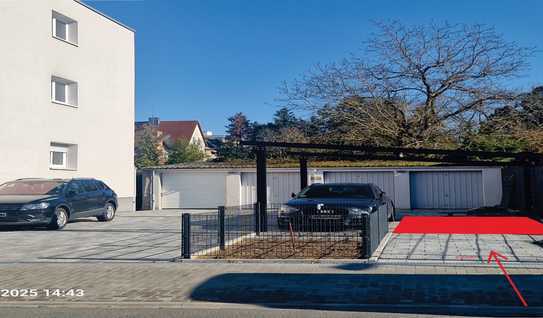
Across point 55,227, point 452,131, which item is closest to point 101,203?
point 55,227

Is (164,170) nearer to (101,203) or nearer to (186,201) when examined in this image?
(186,201)

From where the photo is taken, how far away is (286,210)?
13195mm

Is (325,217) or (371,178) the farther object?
(371,178)

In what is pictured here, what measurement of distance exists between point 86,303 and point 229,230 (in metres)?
4.98

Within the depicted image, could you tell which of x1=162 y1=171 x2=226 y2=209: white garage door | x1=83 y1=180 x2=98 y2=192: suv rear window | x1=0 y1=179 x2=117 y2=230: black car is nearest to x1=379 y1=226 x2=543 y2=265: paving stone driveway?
x1=0 y1=179 x2=117 y2=230: black car

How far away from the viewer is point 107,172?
2392 centimetres

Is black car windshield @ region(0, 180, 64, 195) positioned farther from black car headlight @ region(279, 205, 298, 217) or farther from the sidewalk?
the sidewalk

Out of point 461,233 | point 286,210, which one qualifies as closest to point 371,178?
point 461,233

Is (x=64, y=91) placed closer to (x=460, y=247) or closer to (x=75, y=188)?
(x=75, y=188)

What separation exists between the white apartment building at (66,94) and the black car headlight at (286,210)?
10.5 m

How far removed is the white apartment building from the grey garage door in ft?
43.2

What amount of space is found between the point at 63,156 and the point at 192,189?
776 centimetres

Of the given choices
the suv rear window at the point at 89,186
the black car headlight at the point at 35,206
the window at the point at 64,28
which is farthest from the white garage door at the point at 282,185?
the black car headlight at the point at 35,206

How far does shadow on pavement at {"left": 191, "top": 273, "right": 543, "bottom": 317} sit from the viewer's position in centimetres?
627
